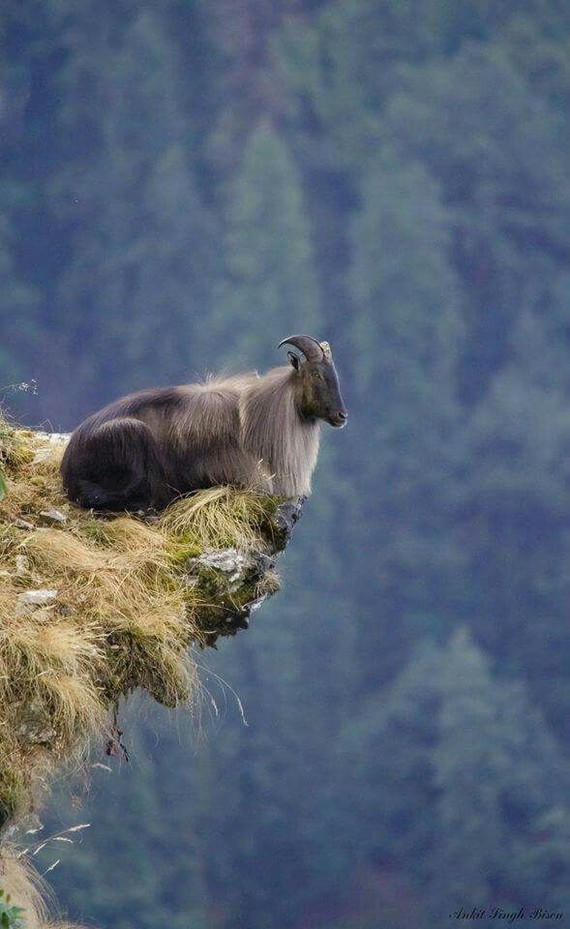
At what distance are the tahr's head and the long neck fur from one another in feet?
0.38

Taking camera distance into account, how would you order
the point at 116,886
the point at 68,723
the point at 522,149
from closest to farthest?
the point at 68,723 → the point at 116,886 → the point at 522,149

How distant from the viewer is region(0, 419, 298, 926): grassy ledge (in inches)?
256

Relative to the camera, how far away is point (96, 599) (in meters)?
7.34

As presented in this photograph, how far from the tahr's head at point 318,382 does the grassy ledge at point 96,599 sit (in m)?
0.78

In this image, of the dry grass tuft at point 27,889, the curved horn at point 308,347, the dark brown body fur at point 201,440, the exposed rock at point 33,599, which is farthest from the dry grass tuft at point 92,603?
the dry grass tuft at point 27,889

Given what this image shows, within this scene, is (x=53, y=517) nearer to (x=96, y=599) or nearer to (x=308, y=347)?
(x=96, y=599)

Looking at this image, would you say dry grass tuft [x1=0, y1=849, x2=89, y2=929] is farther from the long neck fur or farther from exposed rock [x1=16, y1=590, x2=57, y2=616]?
the long neck fur

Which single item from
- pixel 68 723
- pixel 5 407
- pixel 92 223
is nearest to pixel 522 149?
pixel 92 223

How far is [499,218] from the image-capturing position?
4866cm

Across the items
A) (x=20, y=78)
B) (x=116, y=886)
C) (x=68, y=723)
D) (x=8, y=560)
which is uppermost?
(x=20, y=78)

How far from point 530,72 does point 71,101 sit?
19.5 m

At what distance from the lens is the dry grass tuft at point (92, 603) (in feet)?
21.4

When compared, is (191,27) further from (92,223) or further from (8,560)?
(8,560)

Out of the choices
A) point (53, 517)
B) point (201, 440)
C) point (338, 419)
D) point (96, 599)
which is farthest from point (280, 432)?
point (96, 599)
